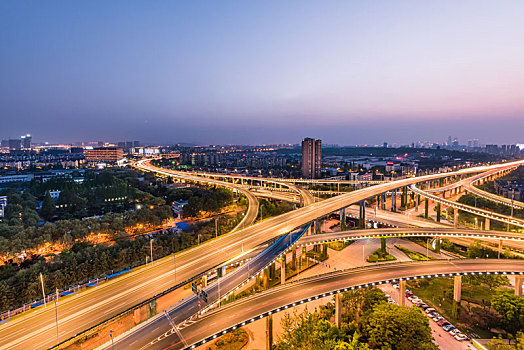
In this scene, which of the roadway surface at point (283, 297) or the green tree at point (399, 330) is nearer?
the roadway surface at point (283, 297)

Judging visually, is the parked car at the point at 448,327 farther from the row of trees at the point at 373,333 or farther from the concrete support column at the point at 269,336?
the concrete support column at the point at 269,336

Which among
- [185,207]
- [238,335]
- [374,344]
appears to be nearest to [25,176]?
[185,207]

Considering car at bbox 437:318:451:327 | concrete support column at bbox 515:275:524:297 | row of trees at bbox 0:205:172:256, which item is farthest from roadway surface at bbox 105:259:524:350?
row of trees at bbox 0:205:172:256

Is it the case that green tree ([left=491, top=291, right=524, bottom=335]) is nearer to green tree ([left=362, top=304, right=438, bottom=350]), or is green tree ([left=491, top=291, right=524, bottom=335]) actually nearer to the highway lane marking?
green tree ([left=362, top=304, right=438, bottom=350])

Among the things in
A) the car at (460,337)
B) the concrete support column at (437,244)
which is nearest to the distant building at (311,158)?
the concrete support column at (437,244)

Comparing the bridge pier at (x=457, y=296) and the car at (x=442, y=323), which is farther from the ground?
the bridge pier at (x=457, y=296)

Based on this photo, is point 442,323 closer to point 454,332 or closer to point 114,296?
point 454,332

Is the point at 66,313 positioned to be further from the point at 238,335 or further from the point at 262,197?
the point at 262,197

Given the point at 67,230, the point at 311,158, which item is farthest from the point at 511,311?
the point at 311,158
